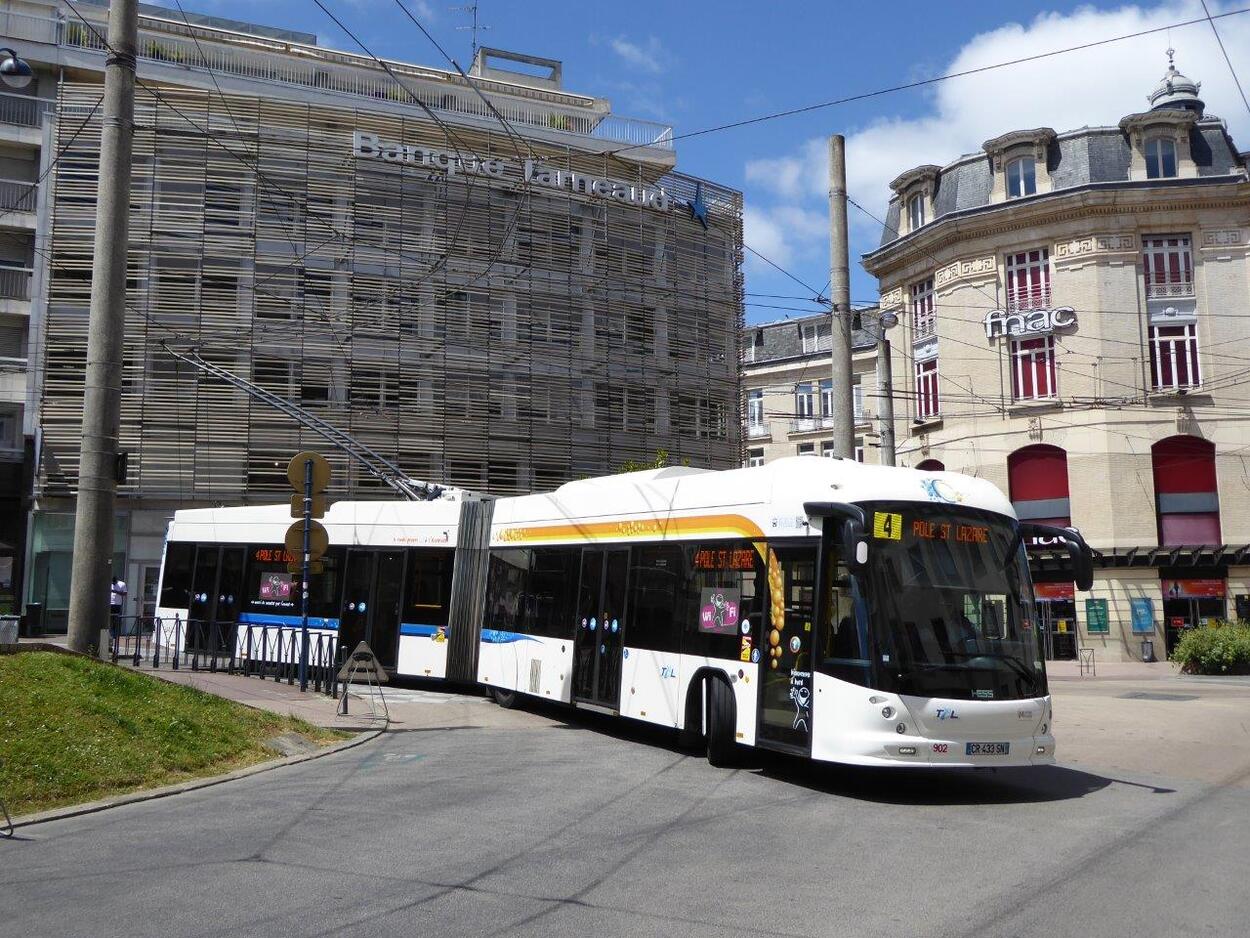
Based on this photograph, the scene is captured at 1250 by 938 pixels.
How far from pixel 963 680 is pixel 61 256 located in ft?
103

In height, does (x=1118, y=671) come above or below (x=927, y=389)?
below

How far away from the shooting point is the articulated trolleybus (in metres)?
9.98

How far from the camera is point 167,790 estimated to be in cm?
991

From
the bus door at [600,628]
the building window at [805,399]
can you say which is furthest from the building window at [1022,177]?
the bus door at [600,628]

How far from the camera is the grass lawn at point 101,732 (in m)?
9.41

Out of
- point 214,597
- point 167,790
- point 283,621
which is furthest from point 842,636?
point 214,597

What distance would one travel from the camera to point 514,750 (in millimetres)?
12672

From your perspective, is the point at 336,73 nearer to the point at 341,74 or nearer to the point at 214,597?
the point at 341,74

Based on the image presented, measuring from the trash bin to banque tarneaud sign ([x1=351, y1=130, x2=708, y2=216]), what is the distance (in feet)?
51.2

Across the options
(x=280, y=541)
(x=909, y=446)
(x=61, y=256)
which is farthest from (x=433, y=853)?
(x=909, y=446)

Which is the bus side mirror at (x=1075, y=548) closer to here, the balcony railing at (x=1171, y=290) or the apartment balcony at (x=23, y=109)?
the balcony railing at (x=1171, y=290)

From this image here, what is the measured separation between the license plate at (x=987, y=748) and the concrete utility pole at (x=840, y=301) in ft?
21.3

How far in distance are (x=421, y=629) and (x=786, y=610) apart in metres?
9.38

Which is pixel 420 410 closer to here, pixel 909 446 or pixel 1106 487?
pixel 909 446
